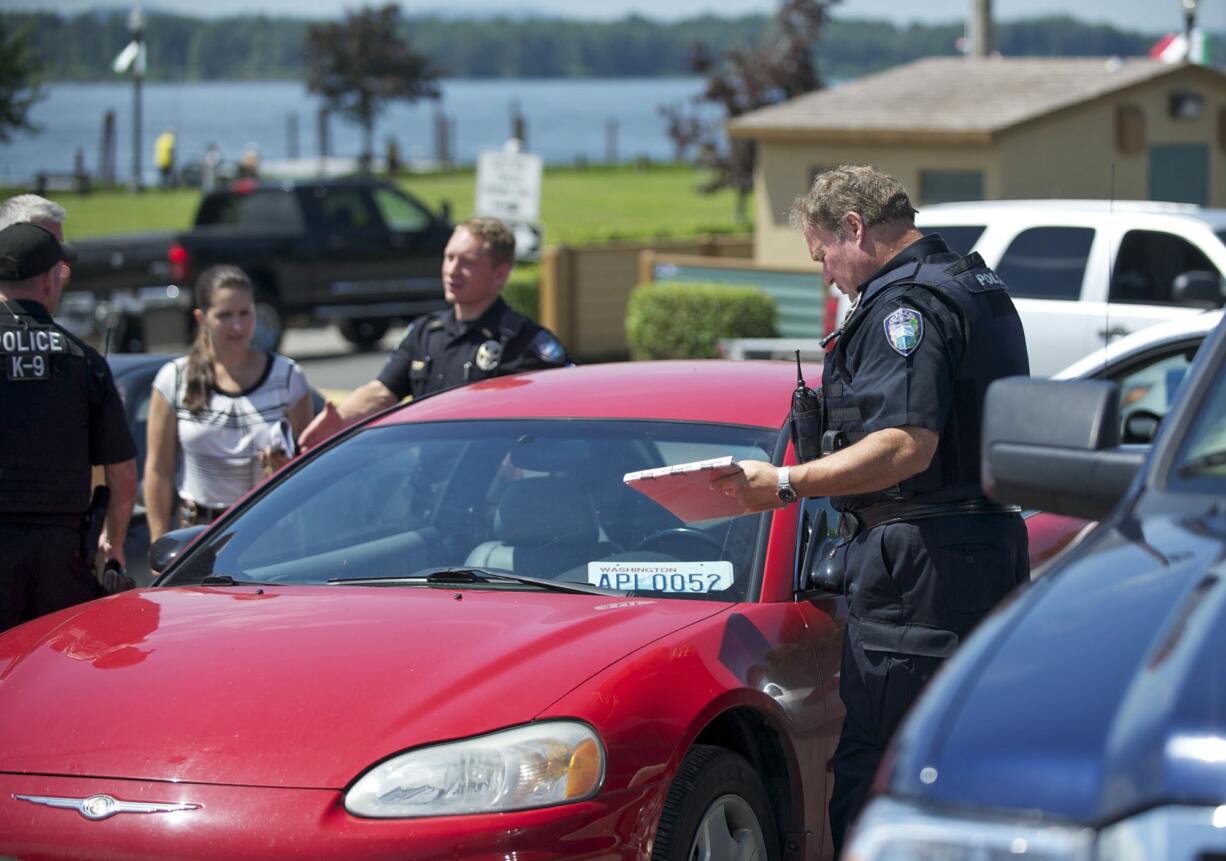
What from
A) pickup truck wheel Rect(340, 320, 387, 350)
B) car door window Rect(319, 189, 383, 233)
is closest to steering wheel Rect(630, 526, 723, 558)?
car door window Rect(319, 189, 383, 233)

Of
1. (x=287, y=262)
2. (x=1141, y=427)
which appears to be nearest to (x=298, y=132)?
(x=287, y=262)

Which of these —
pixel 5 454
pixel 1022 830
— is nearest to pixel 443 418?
pixel 5 454

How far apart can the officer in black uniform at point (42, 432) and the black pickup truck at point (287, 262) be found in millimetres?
11801

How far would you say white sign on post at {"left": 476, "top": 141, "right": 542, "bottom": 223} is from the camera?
15453 millimetres

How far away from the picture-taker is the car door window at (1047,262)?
1110cm

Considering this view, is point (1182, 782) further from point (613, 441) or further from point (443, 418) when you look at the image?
point (443, 418)

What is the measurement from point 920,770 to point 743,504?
171 centimetres

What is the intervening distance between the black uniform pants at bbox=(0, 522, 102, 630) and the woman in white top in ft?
3.69

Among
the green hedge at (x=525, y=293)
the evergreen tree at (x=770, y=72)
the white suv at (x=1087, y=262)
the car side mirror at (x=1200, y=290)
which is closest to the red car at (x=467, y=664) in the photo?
the car side mirror at (x=1200, y=290)

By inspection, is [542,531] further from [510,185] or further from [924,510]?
[510,185]

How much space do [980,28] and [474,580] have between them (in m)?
19.8

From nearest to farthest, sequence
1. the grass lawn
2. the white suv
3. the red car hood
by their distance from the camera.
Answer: the red car hood < the white suv < the grass lawn

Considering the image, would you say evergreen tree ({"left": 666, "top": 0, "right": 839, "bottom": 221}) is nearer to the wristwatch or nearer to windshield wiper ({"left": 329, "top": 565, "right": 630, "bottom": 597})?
windshield wiper ({"left": 329, "top": 565, "right": 630, "bottom": 597})

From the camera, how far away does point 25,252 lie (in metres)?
4.87
